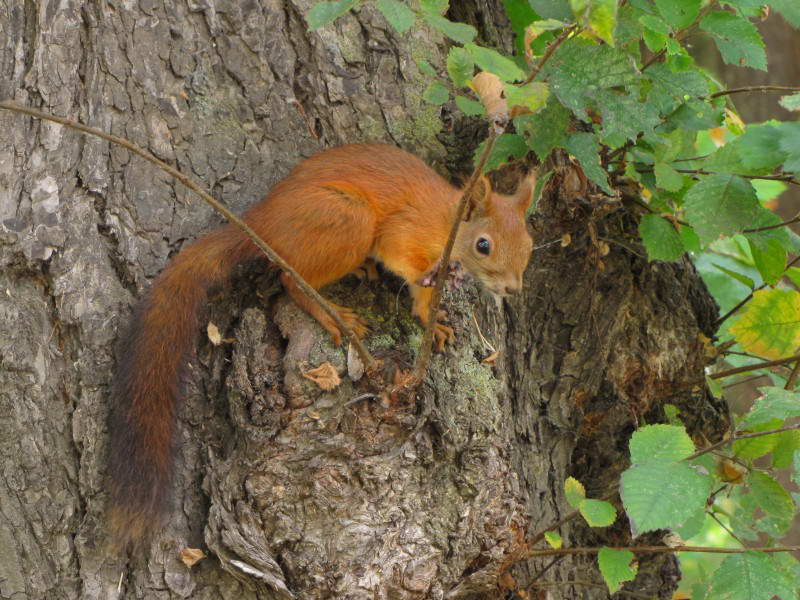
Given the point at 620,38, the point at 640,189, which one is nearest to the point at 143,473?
the point at 620,38

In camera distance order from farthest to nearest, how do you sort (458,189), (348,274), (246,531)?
(458,189)
(348,274)
(246,531)

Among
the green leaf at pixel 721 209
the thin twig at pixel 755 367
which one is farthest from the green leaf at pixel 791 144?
the thin twig at pixel 755 367

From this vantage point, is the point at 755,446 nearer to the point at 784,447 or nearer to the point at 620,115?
the point at 784,447

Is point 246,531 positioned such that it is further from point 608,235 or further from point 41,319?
point 608,235

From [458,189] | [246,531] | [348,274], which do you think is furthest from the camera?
[458,189]

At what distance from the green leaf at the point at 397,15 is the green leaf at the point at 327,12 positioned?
6 cm

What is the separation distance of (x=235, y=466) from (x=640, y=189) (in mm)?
1335

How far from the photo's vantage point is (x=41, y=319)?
1884mm

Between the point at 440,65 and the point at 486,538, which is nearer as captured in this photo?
the point at 486,538

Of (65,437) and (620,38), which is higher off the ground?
(620,38)

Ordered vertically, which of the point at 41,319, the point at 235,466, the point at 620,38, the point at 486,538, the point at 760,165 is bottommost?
the point at 486,538

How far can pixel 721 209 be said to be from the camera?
2029 mm

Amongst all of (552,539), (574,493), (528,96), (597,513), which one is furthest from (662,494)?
(528,96)

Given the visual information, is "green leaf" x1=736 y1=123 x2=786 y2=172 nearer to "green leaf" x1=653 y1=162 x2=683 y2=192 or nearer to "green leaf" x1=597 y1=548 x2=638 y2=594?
"green leaf" x1=653 y1=162 x2=683 y2=192
